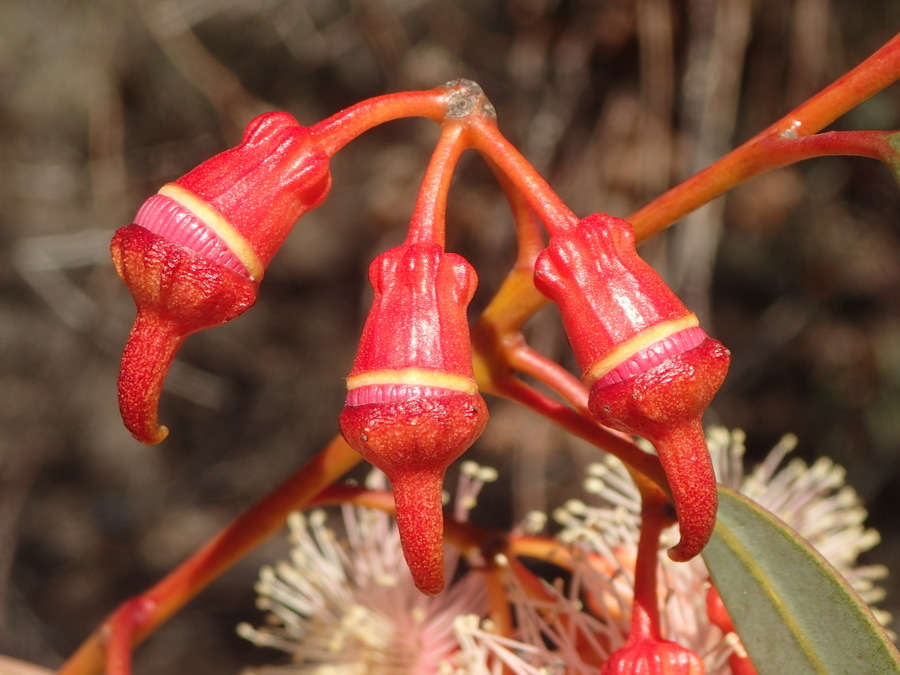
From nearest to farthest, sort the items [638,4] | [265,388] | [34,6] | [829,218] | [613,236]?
[613,236] < [638,4] < [829,218] < [34,6] < [265,388]

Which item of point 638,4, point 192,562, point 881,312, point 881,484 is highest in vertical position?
point 638,4

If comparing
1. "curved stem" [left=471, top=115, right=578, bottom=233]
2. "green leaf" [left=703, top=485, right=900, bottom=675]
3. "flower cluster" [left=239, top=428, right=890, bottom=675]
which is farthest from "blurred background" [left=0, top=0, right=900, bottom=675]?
"curved stem" [left=471, top=115, right=578, bottom=233]

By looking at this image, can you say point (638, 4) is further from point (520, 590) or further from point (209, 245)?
point (209, 245)

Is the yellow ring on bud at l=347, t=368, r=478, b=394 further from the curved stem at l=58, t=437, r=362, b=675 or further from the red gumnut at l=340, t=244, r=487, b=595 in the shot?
the curved stem at l=58, t=437, r=362, b=675

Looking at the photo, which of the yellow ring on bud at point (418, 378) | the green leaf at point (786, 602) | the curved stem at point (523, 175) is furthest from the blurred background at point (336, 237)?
the yellow ring on bud at point (418, 378)

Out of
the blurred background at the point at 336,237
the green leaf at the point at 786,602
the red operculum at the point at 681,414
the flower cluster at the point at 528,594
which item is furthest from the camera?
the blurred background at the point at 336,237

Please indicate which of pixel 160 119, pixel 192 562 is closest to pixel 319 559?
pixel 192 562

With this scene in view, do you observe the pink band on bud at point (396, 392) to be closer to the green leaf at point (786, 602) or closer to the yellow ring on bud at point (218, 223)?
the yellow ring on bud at point (218, 223)
